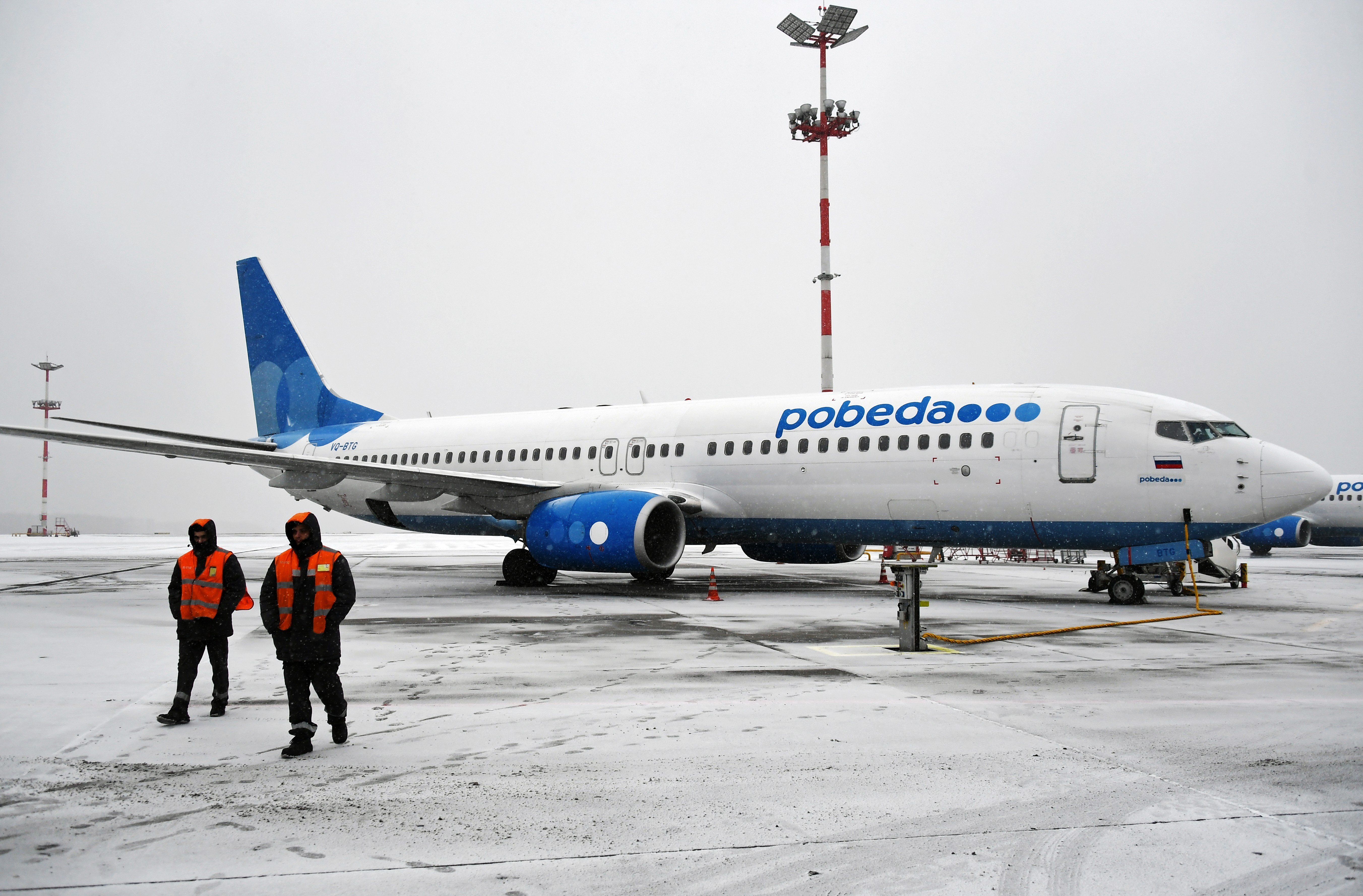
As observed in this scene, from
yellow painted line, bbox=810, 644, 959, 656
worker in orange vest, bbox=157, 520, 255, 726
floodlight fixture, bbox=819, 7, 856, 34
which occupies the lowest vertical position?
yellow painted line, bbox=810, 644, 959, 656

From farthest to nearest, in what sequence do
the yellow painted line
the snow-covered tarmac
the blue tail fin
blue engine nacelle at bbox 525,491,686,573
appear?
the blue tail fin < blue engine nacelle at bbox 525,491,686,573 < the yellow painted line < the snow-covered tarmac

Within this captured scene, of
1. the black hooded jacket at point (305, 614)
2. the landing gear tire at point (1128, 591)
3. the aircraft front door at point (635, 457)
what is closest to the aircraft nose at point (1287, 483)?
the landing gear tire at point (1128, 591)

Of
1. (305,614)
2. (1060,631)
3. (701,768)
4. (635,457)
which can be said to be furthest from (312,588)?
(635,457)

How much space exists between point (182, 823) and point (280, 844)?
0.55m

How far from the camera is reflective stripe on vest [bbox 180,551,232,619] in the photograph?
6160 millimetres

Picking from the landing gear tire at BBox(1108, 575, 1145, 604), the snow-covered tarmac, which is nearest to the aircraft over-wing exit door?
the landing gear tire at BBox(1108, 575, 1145, 604)

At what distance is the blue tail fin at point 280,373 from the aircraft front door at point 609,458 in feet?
25.9

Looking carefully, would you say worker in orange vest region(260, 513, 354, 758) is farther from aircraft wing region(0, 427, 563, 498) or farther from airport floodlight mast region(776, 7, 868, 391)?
airport floodlight mast region(776, 7, 868, 391)

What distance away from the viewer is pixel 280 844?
3789 mm

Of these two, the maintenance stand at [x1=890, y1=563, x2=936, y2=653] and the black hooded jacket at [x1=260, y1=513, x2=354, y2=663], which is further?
the maintenance stand at [x1=890, y1=563, x2=936, y2=653]

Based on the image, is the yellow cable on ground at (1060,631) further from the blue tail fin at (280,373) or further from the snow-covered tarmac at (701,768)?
the blue tail fin at (280,373)

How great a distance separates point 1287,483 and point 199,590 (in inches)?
495

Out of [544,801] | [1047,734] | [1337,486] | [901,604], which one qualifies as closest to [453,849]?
[544,801]

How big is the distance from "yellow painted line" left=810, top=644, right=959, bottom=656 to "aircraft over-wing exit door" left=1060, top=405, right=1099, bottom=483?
5.10 meters
